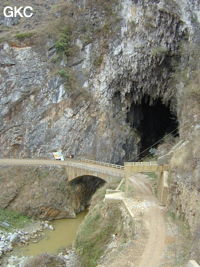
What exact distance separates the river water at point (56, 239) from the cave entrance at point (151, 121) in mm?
13891

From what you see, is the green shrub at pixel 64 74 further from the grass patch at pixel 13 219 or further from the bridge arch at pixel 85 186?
the grass patch at pixel 13 219

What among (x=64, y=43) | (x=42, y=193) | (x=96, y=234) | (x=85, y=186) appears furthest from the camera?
(x=64, y=43)

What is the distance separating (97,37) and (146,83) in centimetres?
763

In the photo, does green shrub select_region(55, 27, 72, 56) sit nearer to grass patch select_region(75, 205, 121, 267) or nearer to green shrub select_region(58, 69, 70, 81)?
green shrub select_region(58, 69, 70, 81)

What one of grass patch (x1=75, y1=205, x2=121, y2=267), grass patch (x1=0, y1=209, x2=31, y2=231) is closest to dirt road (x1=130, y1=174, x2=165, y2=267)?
grass patch (x1=75, y1=205, x2=121, y2=267)

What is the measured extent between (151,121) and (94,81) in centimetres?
1241

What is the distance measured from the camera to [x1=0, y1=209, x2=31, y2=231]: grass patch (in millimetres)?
26562

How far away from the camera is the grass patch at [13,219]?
26.6 metres

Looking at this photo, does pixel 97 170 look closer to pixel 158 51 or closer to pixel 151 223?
pixel 151 223

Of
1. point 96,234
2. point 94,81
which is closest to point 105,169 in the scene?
point 96,234

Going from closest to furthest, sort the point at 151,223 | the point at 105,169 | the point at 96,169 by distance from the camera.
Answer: the point at 151,223 → the point at 105,169 → the point at 96,169

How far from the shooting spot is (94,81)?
3538 cm

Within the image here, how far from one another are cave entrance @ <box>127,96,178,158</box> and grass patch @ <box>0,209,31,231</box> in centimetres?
1607

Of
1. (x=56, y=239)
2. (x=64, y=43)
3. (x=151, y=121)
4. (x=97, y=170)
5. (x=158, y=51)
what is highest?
(x=64, y=43)
